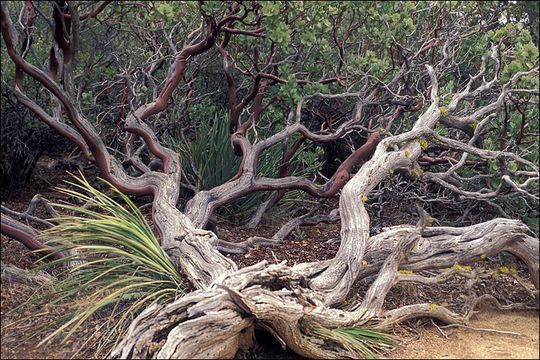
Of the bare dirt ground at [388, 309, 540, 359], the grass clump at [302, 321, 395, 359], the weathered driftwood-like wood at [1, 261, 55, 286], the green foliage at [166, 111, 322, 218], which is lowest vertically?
the bare dirt ground at [388, 309, 540, 359]

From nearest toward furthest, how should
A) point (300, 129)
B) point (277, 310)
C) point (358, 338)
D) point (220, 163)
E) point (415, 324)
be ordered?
point (277, 310) → point (358, 338) → point (415, 324) → point (300, 129) → point (220, 163)

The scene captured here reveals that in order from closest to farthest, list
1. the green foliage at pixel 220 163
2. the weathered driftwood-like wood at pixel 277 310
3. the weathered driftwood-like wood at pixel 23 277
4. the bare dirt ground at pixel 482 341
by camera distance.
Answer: the weathered driftwood-like wood at pixel 277 310 → the bare dirt ground at pixel 482 341 → the weathered driftwood-like wood at pixel 23 277 → the green foliage at pixel 220 163

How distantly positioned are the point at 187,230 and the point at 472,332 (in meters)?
2.25

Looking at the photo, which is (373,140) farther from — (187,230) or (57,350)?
(57,350)

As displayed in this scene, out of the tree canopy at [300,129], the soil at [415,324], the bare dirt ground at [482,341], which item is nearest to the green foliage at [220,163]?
the tree canopy at [300,129]

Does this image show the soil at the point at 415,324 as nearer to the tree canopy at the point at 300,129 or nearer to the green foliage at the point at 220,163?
the tree canopy at the point at 300,129

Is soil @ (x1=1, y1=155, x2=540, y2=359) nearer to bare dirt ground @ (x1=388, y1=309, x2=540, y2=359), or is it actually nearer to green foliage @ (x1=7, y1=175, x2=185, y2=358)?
bare dirt ground @ (x1=388, y1=309, x2=540, y2=359)

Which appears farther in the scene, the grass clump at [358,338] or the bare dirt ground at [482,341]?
the bare dirt ground at [482,341]

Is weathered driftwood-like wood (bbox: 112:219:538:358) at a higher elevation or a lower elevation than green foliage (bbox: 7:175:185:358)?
lower

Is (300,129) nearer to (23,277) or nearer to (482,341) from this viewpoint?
(482,341)

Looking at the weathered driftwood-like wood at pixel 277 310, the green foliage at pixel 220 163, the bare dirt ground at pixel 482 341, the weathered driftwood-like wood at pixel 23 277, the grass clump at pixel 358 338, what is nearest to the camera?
the weathered driftwood-like wood at pixel 277 310

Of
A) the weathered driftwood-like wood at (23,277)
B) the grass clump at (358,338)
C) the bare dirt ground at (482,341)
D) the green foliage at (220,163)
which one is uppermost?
the weathered driftwood-like wood at (23,277)

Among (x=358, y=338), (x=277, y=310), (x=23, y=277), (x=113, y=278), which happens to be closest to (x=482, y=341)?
(x=358, y=338)

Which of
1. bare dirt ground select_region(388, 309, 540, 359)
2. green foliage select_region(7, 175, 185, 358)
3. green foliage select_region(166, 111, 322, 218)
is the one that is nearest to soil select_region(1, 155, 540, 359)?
bare dirt ground select_region(388, 309, 540, 359)
